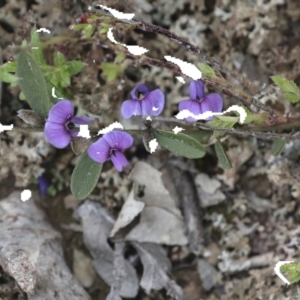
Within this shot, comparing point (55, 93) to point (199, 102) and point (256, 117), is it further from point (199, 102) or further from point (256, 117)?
point (256, 117)

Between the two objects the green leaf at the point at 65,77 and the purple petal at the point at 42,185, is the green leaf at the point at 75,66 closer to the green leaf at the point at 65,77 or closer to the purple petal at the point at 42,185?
the green leaf at the point at 65,77

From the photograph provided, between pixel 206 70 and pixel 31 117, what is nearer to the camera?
pixel 31 117

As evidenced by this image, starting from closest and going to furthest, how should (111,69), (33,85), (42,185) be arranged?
(33,85)
(111,69)
(42,185)

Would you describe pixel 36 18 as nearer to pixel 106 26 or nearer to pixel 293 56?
pixel 106 26

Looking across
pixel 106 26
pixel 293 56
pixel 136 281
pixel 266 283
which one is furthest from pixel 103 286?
pixel 293 56

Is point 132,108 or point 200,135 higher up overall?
point 132,108

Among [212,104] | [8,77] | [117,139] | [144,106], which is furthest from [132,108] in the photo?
[8,77]
